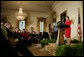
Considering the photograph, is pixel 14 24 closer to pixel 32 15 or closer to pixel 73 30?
pixel 32 15

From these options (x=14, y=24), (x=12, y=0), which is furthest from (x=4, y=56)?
(x=14, y=24)

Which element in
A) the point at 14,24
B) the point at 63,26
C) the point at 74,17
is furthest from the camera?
the point at 14,24

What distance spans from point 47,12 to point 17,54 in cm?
1007

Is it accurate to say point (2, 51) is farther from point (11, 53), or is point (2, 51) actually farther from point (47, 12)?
point (47, 12)

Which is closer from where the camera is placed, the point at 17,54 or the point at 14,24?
the point at 17,54

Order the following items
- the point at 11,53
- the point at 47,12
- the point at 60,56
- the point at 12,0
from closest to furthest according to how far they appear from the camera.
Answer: the point at 11,53 → the point at 60,56 → the point at 12,0 → the point at 47,12

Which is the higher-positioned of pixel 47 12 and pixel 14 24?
pixel 47 12

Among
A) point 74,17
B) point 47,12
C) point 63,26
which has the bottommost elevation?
point 63,26

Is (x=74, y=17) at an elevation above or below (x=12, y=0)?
below

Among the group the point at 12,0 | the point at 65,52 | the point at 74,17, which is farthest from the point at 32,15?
the point at 65,52

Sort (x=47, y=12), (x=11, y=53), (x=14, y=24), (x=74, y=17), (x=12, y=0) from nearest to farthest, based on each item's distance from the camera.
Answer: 1. (x=11, y=53)
2. (x=74, y=17)
3. (x=12, y=0)
4. (x=14, y=24)
5. (x=47, y=12)

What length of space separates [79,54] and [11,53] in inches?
51.1

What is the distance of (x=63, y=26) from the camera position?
2822 mm

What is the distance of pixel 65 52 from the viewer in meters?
2.08
